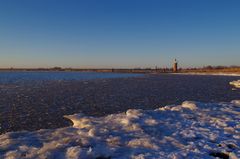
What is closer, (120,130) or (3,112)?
(120,130)

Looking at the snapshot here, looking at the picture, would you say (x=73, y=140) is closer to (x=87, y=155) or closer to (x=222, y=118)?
(x=87, y=155)

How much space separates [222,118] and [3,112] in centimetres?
1266

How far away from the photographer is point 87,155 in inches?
284

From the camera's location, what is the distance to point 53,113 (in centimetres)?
1552

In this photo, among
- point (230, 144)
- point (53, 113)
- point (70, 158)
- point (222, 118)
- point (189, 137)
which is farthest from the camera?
point (53, 113)

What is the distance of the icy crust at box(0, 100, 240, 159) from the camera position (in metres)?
7.33

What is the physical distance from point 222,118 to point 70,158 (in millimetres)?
7733

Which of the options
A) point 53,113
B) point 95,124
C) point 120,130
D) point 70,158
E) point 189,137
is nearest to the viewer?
point 70,158

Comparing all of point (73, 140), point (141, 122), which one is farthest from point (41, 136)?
point (141, 122)

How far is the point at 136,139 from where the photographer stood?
849 centimetres

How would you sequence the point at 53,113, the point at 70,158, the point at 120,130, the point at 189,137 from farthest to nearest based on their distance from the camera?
the point at 53,113
the point at 120,130
the point at 189,137
the point at 70,158

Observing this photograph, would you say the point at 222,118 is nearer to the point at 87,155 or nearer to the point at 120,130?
the point at 120,130

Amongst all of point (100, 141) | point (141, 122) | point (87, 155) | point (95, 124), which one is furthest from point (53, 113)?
point (87, 155)

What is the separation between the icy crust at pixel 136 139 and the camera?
24.1ft
